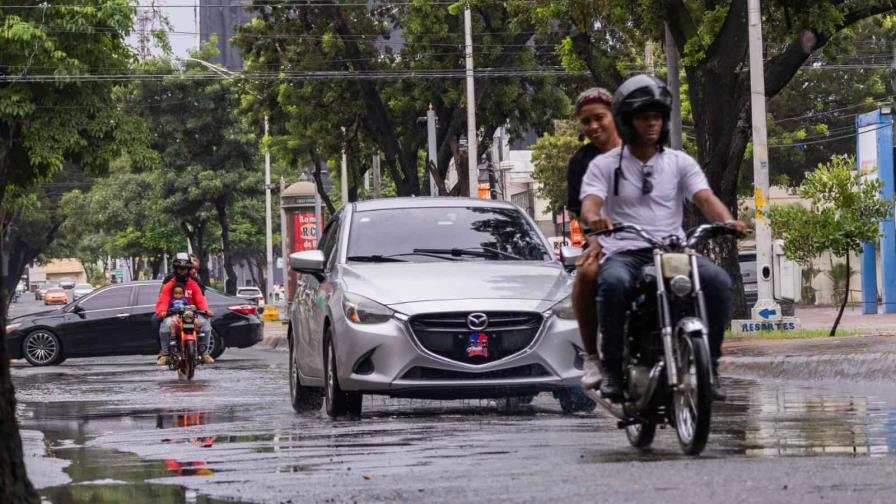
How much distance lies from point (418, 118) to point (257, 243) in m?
45.4

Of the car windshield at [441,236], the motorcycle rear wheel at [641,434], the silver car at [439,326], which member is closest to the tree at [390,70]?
the car windshield at [441,236]

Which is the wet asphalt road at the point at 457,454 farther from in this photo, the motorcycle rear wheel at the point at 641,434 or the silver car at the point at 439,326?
the silver car at the point at 439,326

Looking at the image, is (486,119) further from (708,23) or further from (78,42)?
(708,23)

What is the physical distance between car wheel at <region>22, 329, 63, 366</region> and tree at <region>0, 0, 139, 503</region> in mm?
4658

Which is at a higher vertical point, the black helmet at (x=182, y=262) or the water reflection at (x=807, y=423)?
the black helmet at (x=182, y=262)

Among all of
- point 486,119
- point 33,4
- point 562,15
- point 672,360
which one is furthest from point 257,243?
point 672,360

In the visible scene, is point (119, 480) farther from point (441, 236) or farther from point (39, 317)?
point (39, 317)

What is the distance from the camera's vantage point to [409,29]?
132 ft

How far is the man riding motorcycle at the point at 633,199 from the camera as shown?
7.88m

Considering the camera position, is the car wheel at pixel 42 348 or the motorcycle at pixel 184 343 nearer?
the motorcycle at pixel 184 343

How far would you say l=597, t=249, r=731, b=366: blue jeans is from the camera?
7.73 m

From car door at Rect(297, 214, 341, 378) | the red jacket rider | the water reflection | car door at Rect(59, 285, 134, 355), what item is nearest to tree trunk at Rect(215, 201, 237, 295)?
car door at Rect(59, 285, 134, 355)

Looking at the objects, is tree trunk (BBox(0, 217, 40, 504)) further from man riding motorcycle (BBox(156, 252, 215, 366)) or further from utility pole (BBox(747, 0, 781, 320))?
utility pole (BBox(747, 0, 781, 320))

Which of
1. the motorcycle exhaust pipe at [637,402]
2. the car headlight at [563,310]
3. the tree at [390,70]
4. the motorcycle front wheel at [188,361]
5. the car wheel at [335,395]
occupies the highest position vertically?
the tree at [390,70]
